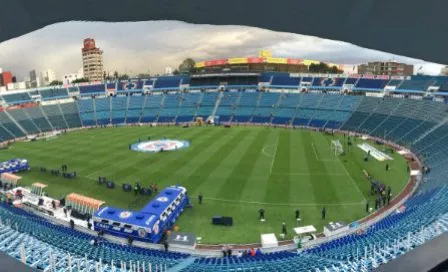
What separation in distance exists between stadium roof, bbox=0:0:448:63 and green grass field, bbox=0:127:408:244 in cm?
1425

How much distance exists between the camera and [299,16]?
191 cm

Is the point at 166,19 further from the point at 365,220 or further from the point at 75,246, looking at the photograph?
the point at 365,220

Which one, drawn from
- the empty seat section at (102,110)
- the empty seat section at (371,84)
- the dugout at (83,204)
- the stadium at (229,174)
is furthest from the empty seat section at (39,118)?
the empty seat section at (371,84)

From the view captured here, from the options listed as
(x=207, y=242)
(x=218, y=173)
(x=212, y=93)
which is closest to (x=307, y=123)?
(x=212, y=93)

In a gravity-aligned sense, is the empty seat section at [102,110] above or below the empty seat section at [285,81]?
below

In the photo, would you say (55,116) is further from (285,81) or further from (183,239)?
(183,239)

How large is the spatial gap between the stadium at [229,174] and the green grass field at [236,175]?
0.41 ft

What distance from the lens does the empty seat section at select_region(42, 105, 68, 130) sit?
4959 centimetres

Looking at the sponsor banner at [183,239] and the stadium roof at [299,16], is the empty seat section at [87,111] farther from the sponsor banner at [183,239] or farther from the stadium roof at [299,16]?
the stadium roof at [299,16]

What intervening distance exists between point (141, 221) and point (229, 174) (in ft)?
32.5

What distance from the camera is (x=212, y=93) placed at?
57.8 meters

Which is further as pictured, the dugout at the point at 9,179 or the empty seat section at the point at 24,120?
the empty seat section at the point at 24,120

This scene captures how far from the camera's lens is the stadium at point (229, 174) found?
37.8ft

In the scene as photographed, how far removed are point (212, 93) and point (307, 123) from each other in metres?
19.0
